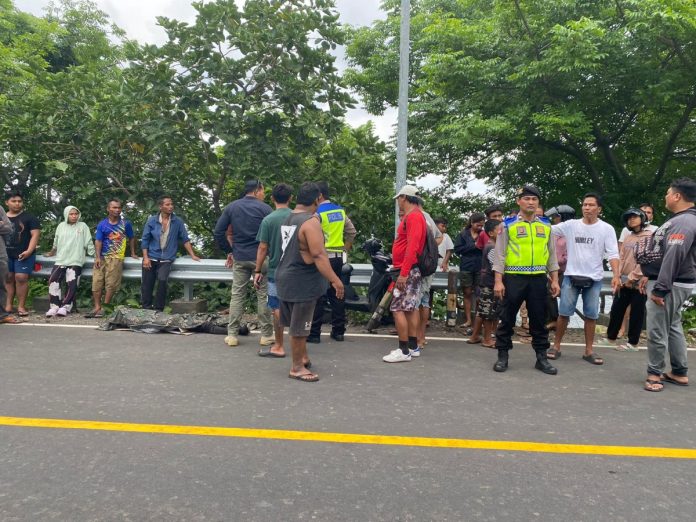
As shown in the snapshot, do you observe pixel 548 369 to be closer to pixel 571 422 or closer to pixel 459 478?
pixel 571 422

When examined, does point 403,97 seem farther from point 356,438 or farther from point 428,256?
point 356,438

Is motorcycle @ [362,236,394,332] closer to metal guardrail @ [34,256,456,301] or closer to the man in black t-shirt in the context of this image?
metal guardrail @ [34,256,456,301]

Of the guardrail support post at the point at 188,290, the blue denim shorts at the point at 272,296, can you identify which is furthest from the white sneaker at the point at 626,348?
the guardrail support post at the point at 188,290

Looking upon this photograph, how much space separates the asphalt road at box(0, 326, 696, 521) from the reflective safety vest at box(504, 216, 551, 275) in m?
0.98

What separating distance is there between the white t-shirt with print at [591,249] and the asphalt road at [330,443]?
3.20 feet

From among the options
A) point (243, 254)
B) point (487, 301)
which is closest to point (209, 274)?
point (243, 254)

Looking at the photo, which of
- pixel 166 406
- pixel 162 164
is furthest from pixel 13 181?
pixel 166 406

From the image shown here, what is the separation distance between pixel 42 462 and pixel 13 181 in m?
8.25

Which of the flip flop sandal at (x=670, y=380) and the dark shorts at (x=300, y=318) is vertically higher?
the dark shorts at (x=300, y=318)

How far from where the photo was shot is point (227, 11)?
810 centimetres

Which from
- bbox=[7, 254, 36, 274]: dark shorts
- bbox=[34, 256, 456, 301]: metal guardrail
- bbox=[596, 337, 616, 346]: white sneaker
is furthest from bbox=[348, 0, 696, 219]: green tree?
bbox=[7, 254, 36, 274]: dark shorts

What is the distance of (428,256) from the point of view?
18.5ft

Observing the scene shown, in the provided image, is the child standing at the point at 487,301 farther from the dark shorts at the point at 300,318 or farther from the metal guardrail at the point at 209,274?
the dark shorts at the point at 300,318

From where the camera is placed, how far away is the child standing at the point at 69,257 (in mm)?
7496
